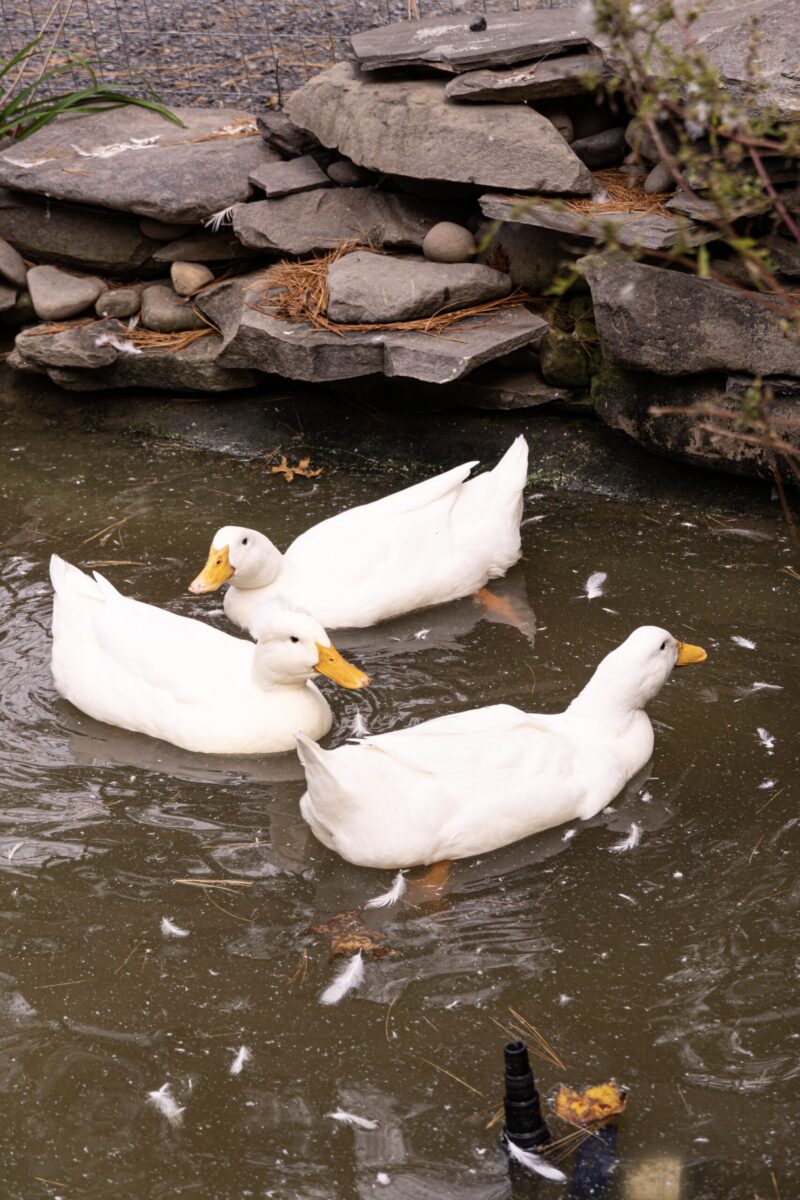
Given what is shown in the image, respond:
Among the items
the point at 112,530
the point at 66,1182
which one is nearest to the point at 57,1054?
the point at 66,1182

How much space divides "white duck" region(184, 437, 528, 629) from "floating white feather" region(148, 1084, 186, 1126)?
240 cm

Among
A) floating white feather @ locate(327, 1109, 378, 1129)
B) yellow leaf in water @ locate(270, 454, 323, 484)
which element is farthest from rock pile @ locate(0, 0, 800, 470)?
floating white feather @ locate(327, 1109, 378, 1129)

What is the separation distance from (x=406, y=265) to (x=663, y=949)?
13.8ft

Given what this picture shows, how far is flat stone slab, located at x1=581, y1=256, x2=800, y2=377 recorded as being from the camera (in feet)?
19.9

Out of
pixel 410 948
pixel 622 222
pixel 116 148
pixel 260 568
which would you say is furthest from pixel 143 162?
pixel 410 948

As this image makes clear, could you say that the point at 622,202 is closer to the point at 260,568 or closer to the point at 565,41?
the point at 565,41

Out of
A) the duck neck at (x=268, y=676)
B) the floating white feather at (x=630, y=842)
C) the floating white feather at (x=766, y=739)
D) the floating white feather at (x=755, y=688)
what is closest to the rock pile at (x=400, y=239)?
the floating white feather at (x=755, y=688)

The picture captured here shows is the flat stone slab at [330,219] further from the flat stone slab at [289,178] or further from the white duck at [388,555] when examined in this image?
the white duck at [388,555]

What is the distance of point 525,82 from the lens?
664cm

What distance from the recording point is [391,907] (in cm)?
407

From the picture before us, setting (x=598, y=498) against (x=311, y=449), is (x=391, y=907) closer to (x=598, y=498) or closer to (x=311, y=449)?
(x=598, y=498)

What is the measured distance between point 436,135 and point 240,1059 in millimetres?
4867

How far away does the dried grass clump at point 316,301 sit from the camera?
6.77 metres

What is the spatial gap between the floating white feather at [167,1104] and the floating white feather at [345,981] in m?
0.49
